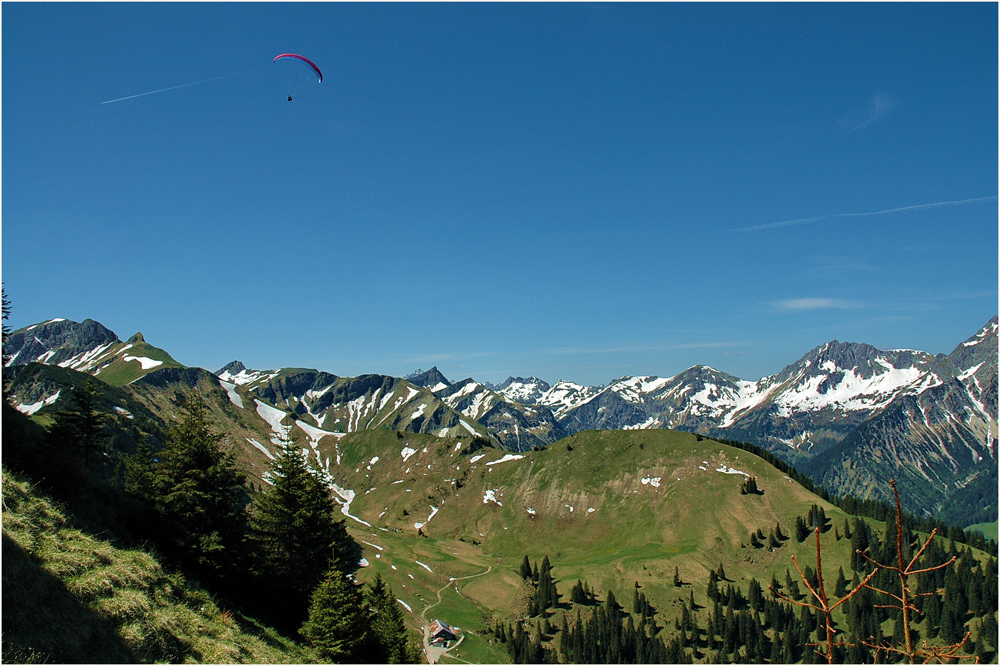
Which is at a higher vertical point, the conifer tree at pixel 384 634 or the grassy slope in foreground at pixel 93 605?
the grassy slope in foreground at pixel 93 605

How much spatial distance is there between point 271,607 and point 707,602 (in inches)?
6968

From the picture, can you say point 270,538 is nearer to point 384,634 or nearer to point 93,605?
point 384,634

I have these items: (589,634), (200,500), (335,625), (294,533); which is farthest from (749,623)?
(200,500)

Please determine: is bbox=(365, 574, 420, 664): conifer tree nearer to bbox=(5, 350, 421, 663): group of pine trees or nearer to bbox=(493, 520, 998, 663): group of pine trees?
bbox=(5, 350, 421, 663): group of pine trees

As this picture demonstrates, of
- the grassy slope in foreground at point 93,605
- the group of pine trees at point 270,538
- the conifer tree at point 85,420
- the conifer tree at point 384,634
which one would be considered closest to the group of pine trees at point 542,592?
the conifer tree at point 384,634

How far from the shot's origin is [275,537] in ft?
139

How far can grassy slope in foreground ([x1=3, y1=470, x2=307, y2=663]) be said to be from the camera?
20.2 metres

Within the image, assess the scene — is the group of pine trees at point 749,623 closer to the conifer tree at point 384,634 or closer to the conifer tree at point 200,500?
the conifer tree at point 384,634

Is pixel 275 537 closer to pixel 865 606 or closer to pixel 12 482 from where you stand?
pixel 12 482

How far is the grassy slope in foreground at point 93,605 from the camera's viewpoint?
66.4 feet

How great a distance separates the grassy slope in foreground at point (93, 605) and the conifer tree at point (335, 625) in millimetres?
4315

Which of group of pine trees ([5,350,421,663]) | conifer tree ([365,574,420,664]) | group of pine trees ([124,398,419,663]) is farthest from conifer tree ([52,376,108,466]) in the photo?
conifer tree ([365,574,420,664])

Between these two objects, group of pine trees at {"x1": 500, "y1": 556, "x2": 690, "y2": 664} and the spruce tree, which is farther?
group of pine trees at {"x1": 500, "y1": 556, "x2": 690, "y2": 664}

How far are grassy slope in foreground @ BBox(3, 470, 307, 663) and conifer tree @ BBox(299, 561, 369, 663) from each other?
14.2 feet
